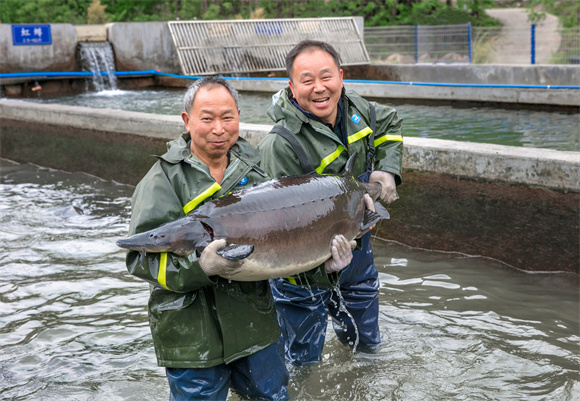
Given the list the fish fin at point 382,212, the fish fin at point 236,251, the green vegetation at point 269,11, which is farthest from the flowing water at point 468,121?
the green vegetation at point 269,11

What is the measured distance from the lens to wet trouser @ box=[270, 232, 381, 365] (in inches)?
164

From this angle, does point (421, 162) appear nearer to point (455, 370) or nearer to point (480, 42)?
point (455, 370)

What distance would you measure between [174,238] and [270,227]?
445 millimetres

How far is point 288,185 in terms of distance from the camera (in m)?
3.22

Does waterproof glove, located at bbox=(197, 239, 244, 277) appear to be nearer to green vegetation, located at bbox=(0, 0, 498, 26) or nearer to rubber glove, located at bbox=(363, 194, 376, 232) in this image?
rubber glove, located at bbox=(363, 194, 376, 232)

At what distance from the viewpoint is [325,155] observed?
396 cm

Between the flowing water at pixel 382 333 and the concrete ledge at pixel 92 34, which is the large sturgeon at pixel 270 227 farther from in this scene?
the concrete ledge at pixel 92 34

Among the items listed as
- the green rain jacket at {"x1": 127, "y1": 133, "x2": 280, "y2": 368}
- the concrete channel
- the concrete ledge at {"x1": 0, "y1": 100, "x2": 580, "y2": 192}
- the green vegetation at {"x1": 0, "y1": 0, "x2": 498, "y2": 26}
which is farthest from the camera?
the green vegetation at {"x1": 0, "y1": 0, "x2": 498, "y2": 26}

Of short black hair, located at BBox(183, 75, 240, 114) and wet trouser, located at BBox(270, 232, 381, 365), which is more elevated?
short black hair, located at BBox(183, 75, 240, 114)

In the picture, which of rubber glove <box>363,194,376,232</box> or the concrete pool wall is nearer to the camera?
rubber glove <box>363,194,376,232</box>

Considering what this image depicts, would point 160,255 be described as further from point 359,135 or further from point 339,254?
point 359,135

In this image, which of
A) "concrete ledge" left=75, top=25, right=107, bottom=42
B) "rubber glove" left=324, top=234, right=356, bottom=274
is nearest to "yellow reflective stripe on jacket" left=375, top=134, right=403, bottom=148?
"rubber glove" left=324, top=234, right=356, bottom=274

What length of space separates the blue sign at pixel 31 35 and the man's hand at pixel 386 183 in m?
15.9

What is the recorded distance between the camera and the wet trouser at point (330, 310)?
4172mm
